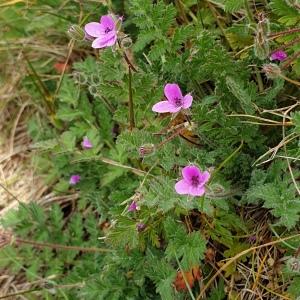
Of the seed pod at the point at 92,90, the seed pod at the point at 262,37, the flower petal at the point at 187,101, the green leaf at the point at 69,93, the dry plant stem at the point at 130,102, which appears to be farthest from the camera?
the green leaf at the point at 69,93

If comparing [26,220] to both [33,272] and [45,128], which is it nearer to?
[33,272]

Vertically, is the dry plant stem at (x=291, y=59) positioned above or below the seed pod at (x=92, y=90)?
above

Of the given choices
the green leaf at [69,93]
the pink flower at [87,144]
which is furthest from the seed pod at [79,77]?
the pink flower at [87,144]

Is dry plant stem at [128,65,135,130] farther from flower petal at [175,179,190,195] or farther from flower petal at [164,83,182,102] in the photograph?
flower petal at [175,179,190,195]

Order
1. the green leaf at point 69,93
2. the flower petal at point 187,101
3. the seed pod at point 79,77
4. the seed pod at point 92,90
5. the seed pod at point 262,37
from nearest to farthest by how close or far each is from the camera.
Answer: the seed pod at point 262,37, the flower petal at point 187,101, the seed pod at point 92,90, the seed pod at point 79,77, the green leaf at point 69,93

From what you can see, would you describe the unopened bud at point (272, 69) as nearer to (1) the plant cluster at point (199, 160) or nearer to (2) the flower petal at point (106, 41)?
(1) the plant cluster at point (199, 160)

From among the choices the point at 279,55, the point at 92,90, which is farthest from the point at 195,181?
the point at 92,90

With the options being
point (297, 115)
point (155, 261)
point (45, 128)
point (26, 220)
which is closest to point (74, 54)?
point (45, 128)
